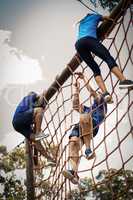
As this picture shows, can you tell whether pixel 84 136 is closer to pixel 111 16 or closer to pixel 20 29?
pixel 111 16

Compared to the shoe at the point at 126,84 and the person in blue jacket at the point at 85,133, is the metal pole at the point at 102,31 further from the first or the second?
the shoe at the point at 126,84

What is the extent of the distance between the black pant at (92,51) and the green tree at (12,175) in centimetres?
729

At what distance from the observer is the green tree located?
9398mm

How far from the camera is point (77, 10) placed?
34.7 feet

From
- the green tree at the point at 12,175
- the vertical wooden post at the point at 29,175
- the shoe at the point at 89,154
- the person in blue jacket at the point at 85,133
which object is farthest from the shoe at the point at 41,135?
the green tree at the point at 12,175

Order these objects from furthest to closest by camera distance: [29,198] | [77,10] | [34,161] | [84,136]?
[77,10] < [34,161] < [29,198] < [84,136]

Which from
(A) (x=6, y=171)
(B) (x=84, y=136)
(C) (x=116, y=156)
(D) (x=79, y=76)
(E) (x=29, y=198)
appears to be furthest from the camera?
(C) (x=116, y=156)

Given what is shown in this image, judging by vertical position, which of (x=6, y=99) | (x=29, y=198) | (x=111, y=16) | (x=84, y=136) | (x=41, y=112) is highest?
(x=6, y=99)

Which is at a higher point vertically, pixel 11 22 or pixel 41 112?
pixel 11 22

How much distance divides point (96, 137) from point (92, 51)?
8590 millimetres

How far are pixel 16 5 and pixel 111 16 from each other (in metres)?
9.02

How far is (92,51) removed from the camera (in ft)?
6.93

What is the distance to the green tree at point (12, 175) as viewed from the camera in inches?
370

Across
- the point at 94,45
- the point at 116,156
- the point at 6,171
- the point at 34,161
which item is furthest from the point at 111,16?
the point at 116,156
